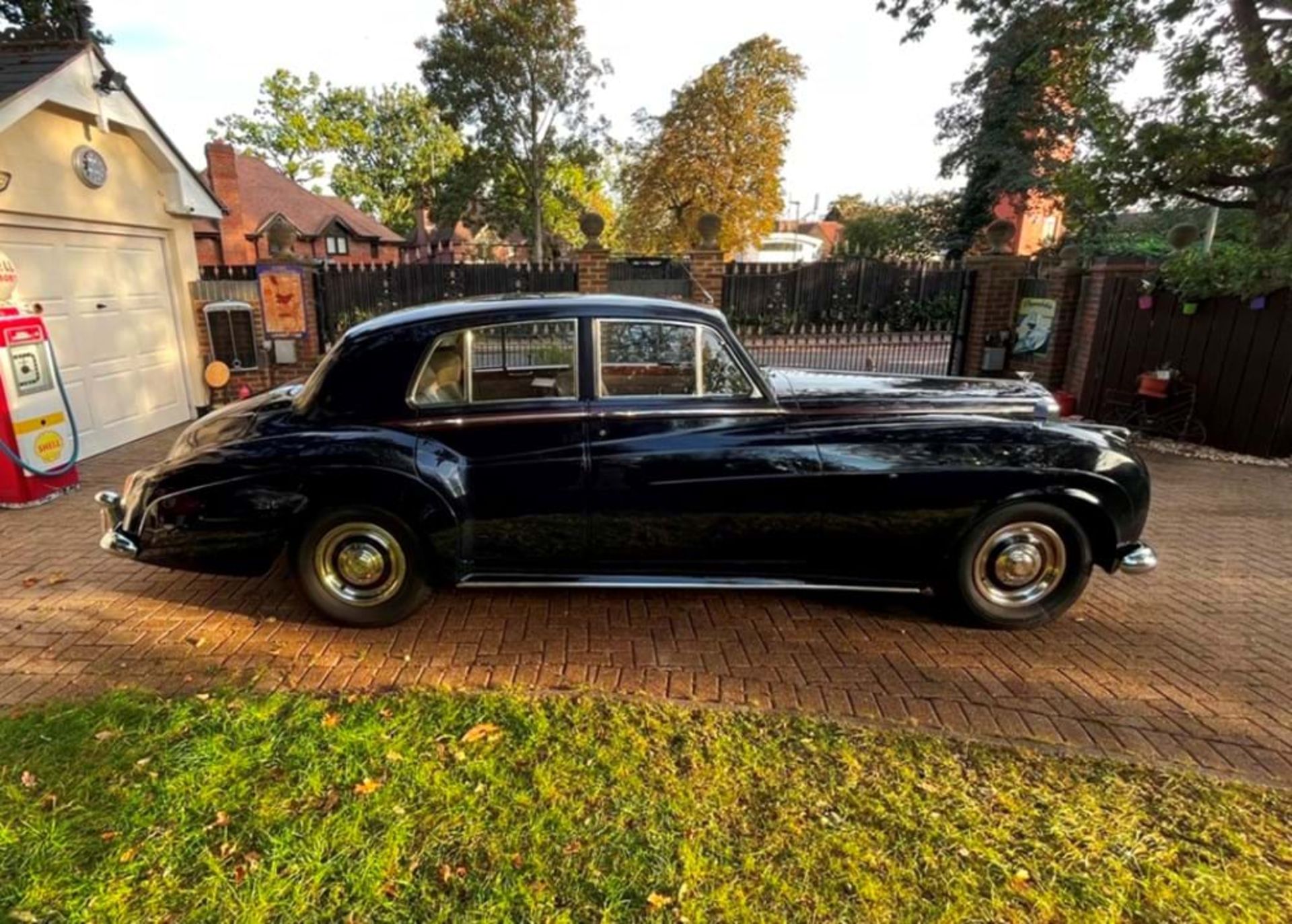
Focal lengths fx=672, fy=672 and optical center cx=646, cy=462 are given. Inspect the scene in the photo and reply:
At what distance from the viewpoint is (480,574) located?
341cm

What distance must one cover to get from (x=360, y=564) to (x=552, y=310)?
160 centimetres

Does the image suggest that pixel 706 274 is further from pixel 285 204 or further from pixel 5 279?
pixel 285 204

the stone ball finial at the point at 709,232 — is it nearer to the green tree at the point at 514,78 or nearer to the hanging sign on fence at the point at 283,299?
the hanging sign on fence at the point at 283,299

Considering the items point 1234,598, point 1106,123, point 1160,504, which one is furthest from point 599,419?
point 1106,123

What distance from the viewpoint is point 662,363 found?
3.32 meters

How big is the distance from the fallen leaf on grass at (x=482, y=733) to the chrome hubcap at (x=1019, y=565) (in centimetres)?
237

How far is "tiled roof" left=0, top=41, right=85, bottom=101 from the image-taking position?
577cm

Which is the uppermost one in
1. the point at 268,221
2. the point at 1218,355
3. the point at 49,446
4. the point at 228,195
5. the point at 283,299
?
the point at 228,195

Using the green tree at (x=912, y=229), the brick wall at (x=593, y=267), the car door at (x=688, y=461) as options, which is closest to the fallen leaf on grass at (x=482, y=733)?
the car door at (x=688, y=461)

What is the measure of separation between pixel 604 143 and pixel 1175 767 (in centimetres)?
3538

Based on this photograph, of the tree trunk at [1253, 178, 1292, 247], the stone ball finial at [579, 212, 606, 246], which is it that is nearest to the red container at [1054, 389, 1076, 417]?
the tree trunk at [1253, 178, 1292, 247]

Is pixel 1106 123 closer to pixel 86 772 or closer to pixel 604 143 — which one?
pixel 86 772

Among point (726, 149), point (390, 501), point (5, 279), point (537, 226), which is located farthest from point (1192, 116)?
point (537, 226)

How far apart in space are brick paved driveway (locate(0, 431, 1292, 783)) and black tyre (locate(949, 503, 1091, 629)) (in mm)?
140
